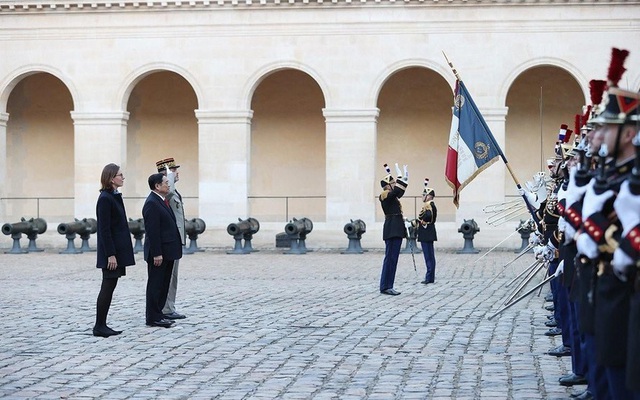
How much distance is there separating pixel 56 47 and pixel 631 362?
30.2 meters

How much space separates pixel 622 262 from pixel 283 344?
19.5 feet

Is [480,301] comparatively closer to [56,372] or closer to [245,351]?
[245,351]

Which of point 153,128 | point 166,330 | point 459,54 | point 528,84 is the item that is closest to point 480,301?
point 166,330

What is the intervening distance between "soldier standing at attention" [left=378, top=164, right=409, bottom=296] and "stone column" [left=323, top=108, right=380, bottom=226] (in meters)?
14.5

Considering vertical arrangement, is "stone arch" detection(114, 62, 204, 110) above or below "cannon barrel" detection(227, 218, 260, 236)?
above

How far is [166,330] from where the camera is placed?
40.2 feet

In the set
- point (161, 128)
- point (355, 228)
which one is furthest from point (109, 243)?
point (161, 128)

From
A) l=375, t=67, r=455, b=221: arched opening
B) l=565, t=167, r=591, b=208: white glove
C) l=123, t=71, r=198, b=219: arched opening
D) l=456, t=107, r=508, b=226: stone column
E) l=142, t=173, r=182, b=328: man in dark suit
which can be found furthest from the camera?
l=123, t=71, r=198, b=219: arched opening

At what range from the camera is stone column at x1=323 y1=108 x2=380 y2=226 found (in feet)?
105

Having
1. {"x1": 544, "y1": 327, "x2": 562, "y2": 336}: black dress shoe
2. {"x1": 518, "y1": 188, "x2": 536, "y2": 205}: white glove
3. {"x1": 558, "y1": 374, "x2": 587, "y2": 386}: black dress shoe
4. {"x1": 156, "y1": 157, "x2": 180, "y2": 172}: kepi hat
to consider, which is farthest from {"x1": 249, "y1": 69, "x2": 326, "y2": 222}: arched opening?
{"x1": 558, "y1": 374, "x2": 587, "y2": 386}: black dress shoe

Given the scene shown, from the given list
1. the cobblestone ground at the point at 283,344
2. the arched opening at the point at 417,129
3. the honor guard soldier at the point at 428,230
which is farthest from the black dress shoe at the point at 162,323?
the arched opening at the point at 417,129

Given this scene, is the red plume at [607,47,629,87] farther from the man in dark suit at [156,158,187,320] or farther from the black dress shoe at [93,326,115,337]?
the man in dark suit at [156,158,187,320]

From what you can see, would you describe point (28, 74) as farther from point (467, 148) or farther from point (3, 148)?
point (467, 148)

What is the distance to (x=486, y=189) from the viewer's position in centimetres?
3181
